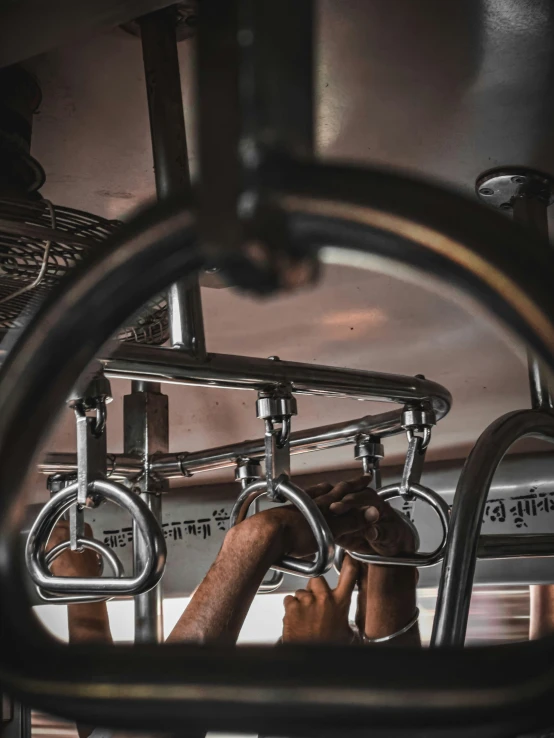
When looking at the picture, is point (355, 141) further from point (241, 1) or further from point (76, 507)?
point (241, 1)

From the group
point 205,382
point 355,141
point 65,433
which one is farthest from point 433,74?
point 65,433

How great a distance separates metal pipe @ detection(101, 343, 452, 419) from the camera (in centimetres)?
88

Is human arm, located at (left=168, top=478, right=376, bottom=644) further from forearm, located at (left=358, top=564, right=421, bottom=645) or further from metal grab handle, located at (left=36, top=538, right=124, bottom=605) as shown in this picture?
forearm, located at (left=358, top=564, right=421, bottom=645)

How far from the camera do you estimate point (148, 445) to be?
5.46 feet

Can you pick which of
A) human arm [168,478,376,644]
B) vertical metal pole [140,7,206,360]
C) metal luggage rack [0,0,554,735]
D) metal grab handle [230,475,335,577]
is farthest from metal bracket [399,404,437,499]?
metal luggage rack [0,0,554,735]

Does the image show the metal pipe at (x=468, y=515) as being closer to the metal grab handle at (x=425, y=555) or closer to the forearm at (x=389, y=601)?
the metal grab handle at (x=425, y=555)

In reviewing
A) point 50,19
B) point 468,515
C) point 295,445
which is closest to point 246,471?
point 295,445

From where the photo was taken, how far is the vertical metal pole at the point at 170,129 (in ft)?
3.10

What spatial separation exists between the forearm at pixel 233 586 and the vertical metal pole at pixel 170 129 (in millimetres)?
340

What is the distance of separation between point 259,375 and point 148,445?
2.31 ft

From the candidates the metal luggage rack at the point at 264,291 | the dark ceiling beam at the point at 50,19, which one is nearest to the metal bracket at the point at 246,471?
the dark ceiling beam at the point at 50,19

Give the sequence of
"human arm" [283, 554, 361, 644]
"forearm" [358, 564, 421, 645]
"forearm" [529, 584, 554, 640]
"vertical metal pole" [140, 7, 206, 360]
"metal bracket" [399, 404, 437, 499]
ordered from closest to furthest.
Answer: "vertical metal pole" [140, 7, 206, 360]
"metal bracket" [399, 404, 437, 499]
"forearm" [358, 564, 421, 645]
"human arm" [283, 554, 361, 644]
"forearm" [529, 584, 554, 640]

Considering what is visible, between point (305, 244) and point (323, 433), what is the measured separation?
3.81ft

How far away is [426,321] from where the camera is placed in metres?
2.05
